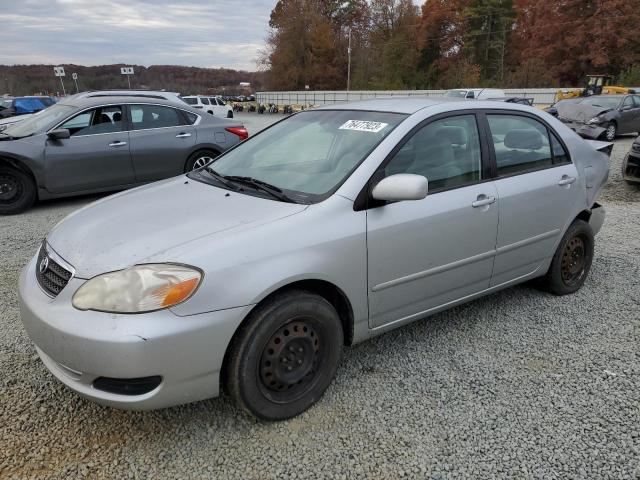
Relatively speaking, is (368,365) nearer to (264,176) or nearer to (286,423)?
(286,423)

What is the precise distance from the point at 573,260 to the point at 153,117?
613 centimetres

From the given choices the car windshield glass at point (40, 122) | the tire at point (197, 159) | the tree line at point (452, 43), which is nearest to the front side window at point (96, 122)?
the car windshield glass at point (40, 122)

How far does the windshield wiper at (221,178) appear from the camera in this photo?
9.50ft

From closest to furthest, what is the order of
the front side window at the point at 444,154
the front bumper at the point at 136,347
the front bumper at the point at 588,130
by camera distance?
the front bumper at the point at 136,347
the front side window at the point at 444,154
the front bumper at the point at 588,130

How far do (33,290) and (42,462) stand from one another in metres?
0.79

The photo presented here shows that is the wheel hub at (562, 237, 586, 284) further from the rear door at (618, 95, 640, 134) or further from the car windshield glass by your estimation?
the rear door at (618, 95, 640, 134)

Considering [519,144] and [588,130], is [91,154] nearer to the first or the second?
[519,144]

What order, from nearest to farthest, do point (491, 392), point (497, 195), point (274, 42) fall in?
point (491, 392) < point (497, 195) < point (274, 42)

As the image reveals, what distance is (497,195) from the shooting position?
124 inches

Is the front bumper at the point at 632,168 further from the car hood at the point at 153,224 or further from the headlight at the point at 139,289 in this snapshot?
the headlight at the point at 139,289

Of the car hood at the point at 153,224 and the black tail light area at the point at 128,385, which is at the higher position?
the car hood at the point at 153,224

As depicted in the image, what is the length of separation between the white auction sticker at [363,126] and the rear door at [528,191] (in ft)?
2.77

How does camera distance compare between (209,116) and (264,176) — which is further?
(209,116)

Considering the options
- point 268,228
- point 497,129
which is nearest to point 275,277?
point 268,228
